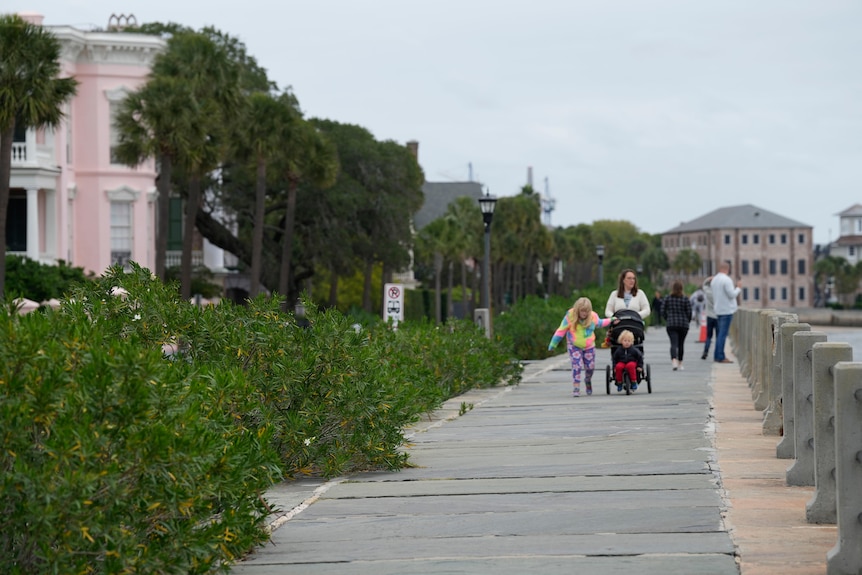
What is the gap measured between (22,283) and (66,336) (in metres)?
38.7

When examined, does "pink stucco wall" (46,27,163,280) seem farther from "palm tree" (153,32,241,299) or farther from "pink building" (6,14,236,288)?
"palm tree" (153,32,241,299)

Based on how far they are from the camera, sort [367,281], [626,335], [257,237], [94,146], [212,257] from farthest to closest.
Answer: [367,281] < [212,257] < [94,146] < [257,237] < [626,335]

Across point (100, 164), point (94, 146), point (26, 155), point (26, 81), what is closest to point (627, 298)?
point (26, 81)

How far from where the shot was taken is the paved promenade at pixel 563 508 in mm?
7535

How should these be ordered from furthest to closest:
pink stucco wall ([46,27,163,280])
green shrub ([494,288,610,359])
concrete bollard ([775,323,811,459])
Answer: pink stucco wall ([46,27,163,280]) → green shrub ([494,288,610,359]) → concrete bollard ([775,323,811,459])

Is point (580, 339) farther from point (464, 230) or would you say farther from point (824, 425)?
point (464, 230)

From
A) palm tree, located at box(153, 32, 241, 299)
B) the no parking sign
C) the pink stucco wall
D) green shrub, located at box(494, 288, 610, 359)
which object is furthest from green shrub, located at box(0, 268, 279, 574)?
the pink stucco wall

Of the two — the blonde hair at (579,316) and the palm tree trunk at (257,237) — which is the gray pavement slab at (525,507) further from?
the palm tree trunk at (257,237)

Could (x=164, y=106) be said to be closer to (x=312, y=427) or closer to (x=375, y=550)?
(x=312, y=427)

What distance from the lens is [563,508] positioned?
9.15 metres

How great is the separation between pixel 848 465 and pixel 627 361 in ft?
40.1

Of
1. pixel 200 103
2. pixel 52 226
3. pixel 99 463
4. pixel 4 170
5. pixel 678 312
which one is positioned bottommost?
pixel 99 463

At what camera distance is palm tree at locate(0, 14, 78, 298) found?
125ft

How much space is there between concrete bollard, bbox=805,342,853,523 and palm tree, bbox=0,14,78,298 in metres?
32.3
